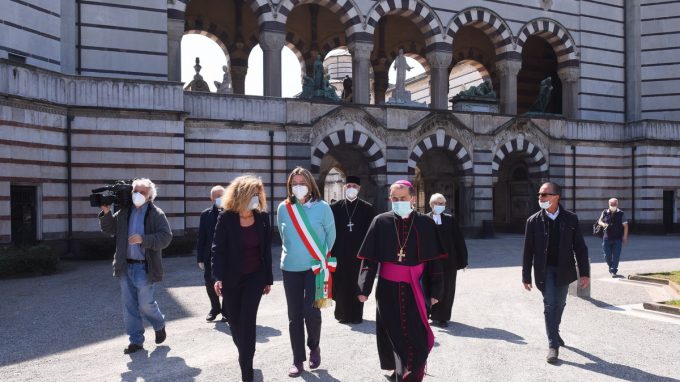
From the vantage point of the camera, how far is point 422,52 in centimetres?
3075

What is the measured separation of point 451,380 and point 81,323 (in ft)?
17.8

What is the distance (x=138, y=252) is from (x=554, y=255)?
4.77 m

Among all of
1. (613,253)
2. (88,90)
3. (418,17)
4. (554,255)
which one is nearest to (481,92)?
(418,17)

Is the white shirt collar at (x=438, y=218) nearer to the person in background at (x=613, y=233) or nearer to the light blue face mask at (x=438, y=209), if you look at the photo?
the light blue face mask at (x=438, y=209)

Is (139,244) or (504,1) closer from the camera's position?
(139,244)

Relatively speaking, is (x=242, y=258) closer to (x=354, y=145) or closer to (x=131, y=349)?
(x=131, y=349)

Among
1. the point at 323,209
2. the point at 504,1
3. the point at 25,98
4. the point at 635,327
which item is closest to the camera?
the point at 323,209

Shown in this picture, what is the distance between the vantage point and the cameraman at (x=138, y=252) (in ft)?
23.6

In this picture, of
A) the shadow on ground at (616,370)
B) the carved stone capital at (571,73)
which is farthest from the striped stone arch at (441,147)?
the shadow on ground at (616,370)

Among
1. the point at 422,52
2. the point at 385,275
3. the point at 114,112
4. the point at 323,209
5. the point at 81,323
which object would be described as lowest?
the point at 81,323

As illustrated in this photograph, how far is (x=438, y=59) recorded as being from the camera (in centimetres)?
2461

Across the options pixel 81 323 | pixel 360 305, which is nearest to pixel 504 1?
pixel 360 305

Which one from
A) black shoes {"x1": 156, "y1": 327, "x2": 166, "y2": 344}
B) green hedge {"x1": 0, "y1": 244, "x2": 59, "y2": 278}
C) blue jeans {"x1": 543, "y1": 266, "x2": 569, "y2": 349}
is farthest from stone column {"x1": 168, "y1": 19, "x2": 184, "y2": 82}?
blue jeans {"x1": 543, "y1": 266, "x2": 569, "y2": 349}

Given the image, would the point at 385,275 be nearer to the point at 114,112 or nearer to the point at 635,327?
the point at 635,327
